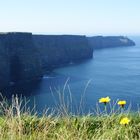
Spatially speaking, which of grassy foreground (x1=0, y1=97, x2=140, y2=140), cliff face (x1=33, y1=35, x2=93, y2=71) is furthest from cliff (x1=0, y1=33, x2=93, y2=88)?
grassy foreground (x1=0, y1=97, x2=140, y2=140)

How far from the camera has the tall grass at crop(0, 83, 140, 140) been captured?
6172 mm

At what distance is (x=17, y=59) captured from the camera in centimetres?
11550

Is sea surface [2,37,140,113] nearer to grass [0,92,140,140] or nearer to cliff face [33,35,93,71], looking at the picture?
cliff face [33,35,93,71]

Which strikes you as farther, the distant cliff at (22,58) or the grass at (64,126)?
the distant cliff at (22,58)

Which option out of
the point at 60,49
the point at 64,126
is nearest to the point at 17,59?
the point at 60,49

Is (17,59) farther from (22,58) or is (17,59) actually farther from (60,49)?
(60,49)

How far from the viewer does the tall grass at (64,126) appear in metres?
6.17

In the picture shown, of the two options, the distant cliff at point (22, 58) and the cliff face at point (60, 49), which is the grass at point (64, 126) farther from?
the cliff face at point (60, 49)

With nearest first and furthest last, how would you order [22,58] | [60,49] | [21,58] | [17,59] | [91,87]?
[91,87] < [17,59] < [21,58] < [22,58] < [60,49]

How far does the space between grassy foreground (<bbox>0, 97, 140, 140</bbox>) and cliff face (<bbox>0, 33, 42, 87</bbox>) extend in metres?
95.1

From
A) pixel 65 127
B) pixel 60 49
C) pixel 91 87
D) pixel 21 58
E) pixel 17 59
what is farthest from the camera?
pixel 60 49

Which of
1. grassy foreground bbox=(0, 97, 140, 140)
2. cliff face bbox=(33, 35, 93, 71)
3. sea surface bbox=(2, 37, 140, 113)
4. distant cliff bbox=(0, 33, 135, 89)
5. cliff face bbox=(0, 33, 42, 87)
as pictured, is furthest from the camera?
cliff face bbox=(33, 35, 93, 71)

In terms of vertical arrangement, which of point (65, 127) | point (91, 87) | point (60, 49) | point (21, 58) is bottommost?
point (91, 87)

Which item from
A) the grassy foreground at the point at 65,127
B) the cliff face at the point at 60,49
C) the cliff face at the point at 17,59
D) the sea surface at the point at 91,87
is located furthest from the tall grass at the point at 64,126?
the cliff face at the point at 60,49
